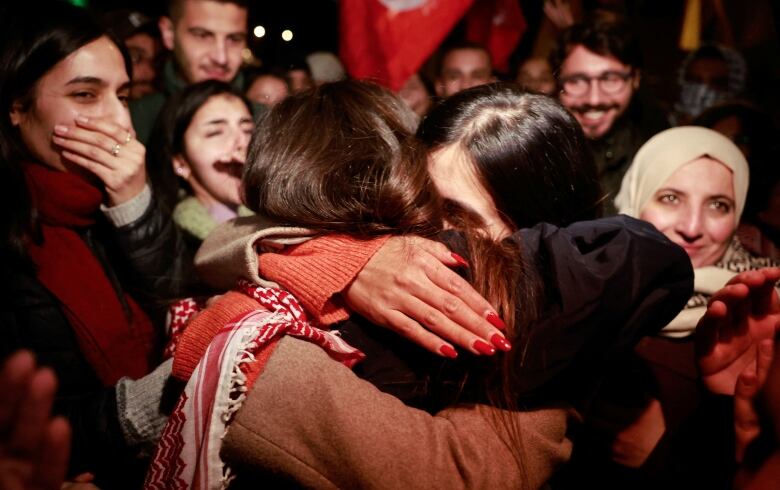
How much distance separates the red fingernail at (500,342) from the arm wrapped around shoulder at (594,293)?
7 cm

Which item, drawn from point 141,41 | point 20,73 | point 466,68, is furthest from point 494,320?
point 141,41

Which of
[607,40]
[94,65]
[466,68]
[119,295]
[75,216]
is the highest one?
[607,40]

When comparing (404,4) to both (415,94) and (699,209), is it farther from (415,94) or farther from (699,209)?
(699,209)

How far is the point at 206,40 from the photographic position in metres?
3.23

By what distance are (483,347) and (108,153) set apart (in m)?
1.34

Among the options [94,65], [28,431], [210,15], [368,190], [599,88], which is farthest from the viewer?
[210,15]

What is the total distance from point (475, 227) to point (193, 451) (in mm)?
761

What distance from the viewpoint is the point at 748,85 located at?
12.4ft

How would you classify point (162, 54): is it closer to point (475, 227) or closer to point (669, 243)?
point (475, 227)

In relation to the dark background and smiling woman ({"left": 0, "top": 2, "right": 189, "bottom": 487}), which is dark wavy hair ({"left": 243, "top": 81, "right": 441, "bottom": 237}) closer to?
smiling woman ({"left": 0, "top": 2, "right": 189, "bottom": 487})

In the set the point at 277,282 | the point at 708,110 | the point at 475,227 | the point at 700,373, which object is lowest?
the point at 700,373

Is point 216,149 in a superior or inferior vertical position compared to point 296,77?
inferior

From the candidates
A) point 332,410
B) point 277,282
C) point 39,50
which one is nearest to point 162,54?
point 39,50

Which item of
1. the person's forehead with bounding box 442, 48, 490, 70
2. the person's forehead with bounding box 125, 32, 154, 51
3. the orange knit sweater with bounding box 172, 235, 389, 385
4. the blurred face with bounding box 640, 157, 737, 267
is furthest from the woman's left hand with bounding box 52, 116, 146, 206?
the person's forehead with bounding box 442, 48, 490, 70
